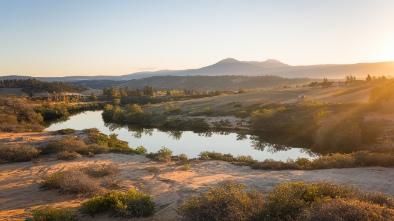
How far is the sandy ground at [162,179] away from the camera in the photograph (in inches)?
407

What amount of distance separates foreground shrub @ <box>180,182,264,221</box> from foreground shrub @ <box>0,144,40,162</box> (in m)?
13.5

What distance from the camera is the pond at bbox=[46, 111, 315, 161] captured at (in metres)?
23.7

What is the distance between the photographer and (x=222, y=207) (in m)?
7.37

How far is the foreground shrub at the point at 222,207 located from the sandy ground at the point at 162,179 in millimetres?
1410

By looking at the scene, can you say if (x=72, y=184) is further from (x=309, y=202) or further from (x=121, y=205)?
(x=309, y=202)

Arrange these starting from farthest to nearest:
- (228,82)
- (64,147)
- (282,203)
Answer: (228,82), (64,147), (282,203)

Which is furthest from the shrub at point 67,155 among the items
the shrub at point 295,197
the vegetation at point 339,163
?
the shrub at point 295,197

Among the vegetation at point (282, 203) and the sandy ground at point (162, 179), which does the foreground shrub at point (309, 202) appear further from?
the sandy ground at point (162, 179)

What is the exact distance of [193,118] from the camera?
140 ft

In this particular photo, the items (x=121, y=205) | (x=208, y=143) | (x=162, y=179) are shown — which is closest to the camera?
(x=121, y=205)

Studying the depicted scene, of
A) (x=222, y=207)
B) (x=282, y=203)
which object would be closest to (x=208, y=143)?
(x=222, y=207)

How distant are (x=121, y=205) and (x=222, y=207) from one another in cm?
351

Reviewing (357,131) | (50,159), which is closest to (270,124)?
(357,131)

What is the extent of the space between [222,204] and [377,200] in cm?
386
